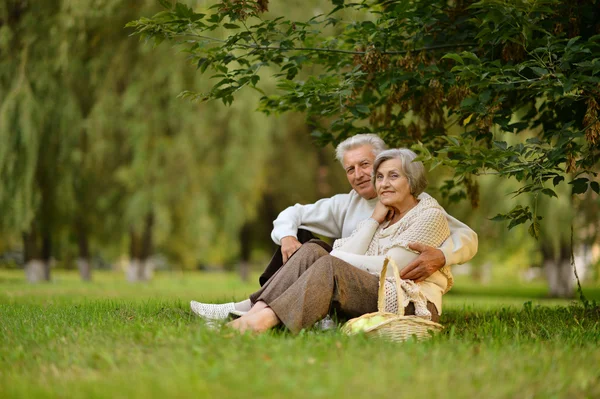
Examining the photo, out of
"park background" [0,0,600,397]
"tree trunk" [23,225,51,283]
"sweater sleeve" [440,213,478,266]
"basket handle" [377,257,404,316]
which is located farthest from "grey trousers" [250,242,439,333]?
"tree trunk" [23,225,51,283]

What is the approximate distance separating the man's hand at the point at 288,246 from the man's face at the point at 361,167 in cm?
55

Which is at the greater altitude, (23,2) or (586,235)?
(23,2)

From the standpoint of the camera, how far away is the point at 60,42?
1273cm

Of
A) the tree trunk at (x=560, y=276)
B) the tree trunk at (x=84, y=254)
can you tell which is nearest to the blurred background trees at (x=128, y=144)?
the tree trunk at (x=84, y=254)

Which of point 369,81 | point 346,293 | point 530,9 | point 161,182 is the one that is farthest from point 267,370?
point 161,182

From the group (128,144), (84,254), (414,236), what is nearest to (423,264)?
(414,236)

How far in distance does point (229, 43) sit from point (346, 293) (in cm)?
198

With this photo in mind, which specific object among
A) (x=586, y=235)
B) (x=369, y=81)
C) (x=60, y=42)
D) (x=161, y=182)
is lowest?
(x=586, y=235)

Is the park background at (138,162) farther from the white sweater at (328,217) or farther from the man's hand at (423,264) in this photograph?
the man's hand at (423,264)

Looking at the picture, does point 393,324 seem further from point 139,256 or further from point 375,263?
point 139,256

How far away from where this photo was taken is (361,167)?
194 inches

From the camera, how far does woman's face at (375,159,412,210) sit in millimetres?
4406

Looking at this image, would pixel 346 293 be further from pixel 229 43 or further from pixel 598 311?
pixel 598 311

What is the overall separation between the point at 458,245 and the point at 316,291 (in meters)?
1.02
